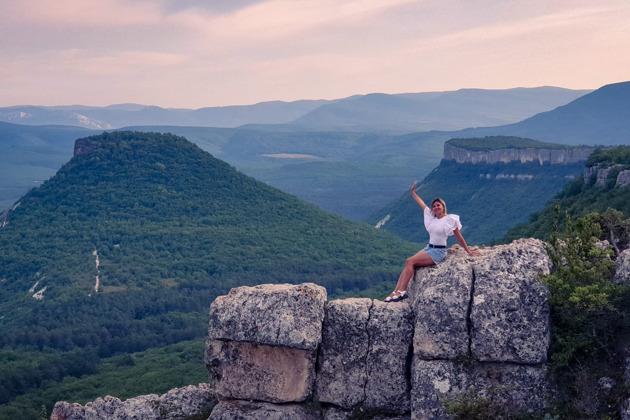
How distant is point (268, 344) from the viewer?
41.8 feet

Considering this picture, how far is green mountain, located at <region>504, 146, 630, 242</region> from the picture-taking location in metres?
34.7

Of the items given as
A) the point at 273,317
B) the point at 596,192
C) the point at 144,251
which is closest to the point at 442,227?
the point at 273,317

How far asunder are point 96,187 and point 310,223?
94.6 feet

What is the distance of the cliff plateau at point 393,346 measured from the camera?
1207 cm

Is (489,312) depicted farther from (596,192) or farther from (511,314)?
(596,192)

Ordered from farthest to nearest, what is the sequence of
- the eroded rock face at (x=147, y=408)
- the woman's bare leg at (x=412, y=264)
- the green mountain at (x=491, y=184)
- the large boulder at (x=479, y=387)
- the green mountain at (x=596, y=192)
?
the green mountain at (x=491, y=184) < the green mountain at (x=596, y=192) < the woman's bare leg at (x=412, y=264) < the eroded rock face at (x=147, y=408) < the large boulder at (x=479, y=387)

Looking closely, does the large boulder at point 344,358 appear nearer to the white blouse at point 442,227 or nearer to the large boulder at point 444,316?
the large boulder at point 444,316

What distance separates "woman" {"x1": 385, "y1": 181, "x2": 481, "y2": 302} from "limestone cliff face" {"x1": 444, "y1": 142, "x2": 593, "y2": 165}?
8755 cm

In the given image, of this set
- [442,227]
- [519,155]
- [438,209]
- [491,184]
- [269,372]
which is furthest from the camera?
[491,184]

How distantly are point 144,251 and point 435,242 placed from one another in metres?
63.2

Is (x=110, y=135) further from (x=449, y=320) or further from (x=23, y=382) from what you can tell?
(x=449, y=320)

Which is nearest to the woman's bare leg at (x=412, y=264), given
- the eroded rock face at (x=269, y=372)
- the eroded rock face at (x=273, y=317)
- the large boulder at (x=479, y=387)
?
the eroded rock face at (x=273, y=317)

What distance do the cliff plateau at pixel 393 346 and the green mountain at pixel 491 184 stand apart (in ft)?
234

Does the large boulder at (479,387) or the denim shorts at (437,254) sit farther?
the denim shorts at (437,254)
